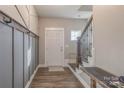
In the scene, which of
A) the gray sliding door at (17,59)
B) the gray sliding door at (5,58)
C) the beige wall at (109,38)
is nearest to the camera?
the gray sliding door at (5,58)

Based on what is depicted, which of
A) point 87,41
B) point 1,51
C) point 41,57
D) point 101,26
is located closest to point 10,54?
point 1,51

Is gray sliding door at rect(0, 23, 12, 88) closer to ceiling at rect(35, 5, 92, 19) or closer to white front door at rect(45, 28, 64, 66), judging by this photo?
ceiling at rect(35, 5, 92, 19)

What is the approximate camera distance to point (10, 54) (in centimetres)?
240

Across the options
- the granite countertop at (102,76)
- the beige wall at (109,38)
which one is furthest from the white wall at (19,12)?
the beige wall at (109,38)

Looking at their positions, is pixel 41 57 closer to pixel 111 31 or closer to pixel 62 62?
pixel 62 62

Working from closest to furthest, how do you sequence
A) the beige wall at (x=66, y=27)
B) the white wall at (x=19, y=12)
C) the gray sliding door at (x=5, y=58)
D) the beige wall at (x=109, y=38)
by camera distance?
1. the gray sliding door at (x=5, y=58)
2. the white wall at (x=19, y=12)
3. the beige wall at (x=109, y=38)
4. the beige wall at (x=66, y=27)

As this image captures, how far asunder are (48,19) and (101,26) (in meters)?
5.63

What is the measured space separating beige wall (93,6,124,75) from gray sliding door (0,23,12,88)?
1.68 metres

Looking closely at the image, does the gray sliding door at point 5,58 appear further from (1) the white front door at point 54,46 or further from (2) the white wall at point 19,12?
(1) the white front door at point 54,46

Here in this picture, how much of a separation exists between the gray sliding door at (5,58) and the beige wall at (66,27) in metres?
6.27

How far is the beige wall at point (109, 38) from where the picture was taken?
8.04ft

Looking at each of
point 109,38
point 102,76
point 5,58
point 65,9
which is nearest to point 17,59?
point 5,58

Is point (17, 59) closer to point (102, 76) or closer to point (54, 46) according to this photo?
point (102, 76)

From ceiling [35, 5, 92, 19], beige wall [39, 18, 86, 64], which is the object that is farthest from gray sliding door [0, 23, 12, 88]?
beige wall [39, 18, 86, 64]
